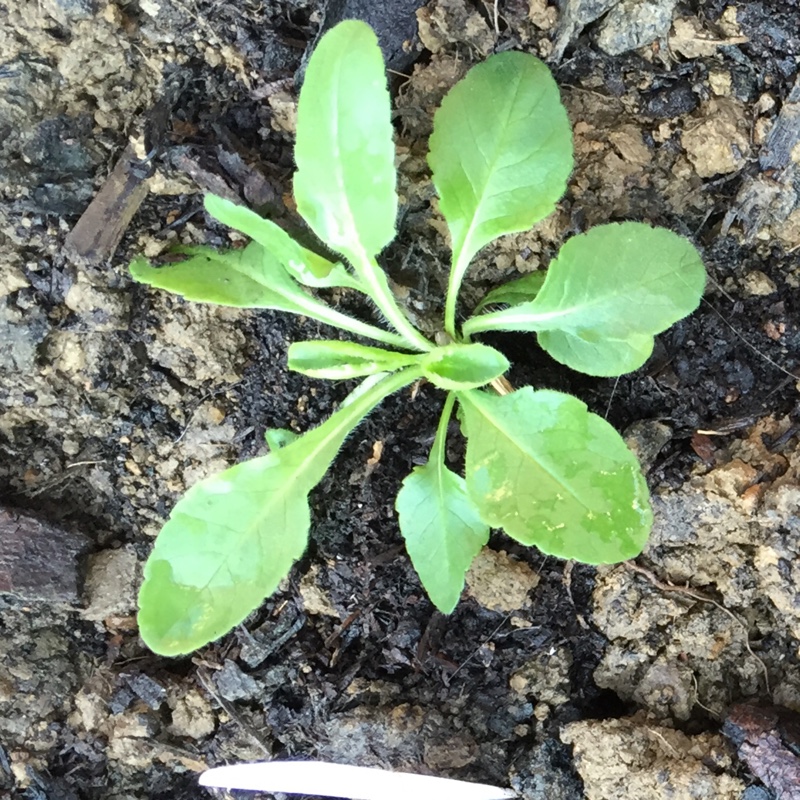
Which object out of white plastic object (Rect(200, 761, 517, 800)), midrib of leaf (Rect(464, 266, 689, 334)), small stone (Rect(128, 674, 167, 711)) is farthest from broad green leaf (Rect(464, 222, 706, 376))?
small stone (Rect(128, 674, 167, 711))

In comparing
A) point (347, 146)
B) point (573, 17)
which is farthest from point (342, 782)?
point (573, 17)

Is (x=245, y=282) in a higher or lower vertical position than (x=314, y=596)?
higher

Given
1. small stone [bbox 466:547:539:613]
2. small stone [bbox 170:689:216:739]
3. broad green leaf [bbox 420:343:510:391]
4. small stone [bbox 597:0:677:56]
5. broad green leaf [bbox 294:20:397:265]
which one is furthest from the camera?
small stone [bbox 170:689:216:739]

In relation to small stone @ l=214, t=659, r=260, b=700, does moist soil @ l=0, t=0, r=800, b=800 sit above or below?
above

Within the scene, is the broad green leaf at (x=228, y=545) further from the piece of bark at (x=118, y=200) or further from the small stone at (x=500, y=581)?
the piece of bark at (x=118, y=200)

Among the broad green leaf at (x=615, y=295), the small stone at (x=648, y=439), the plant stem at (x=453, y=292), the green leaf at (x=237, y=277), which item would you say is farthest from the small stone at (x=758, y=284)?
the green leaf at (x=237, y=277)

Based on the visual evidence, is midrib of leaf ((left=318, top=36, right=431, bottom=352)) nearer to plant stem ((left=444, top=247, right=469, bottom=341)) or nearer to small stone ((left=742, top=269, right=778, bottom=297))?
plant stem ((left=444, top=247, right=469, bottom=341))

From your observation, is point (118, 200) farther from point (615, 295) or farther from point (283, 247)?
point (615, 295)
